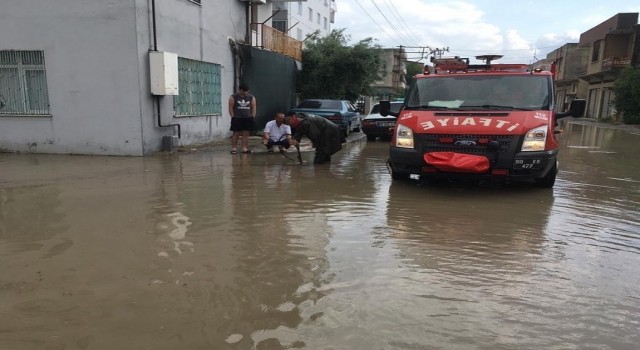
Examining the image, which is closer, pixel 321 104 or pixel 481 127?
pixel 481 127

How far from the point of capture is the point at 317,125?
1007 centimetres

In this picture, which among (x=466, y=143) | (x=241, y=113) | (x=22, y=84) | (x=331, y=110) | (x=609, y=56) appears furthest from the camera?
(x=609, y=56)

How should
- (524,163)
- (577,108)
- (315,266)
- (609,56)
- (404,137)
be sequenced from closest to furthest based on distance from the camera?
(315,266) → (524,163) → (404,137) → (577,108) → (609,56)

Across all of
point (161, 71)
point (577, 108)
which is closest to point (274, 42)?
point (161, 71)

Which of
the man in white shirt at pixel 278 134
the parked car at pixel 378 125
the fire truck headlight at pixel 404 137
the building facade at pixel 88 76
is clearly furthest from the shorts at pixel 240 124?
the parked car at pixel 378 125

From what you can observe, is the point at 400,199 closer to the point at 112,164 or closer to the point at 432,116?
the point at 432,116

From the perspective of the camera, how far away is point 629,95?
104 ft

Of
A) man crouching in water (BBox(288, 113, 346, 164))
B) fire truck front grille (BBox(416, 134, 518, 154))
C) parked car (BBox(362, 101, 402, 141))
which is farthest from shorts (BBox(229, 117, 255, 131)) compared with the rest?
parked car (BBox(362, 101, 402, 141))

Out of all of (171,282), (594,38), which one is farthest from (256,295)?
(594,38)

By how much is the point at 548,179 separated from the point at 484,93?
5.34 ft

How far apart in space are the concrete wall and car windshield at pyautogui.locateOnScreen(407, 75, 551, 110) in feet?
20.3

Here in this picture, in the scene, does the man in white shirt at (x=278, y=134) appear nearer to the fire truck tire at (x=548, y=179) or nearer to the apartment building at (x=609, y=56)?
the fire truck tire at (x=548, y=179)

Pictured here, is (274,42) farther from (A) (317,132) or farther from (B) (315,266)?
(B) (315,266)

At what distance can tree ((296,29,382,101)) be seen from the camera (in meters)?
22.3
